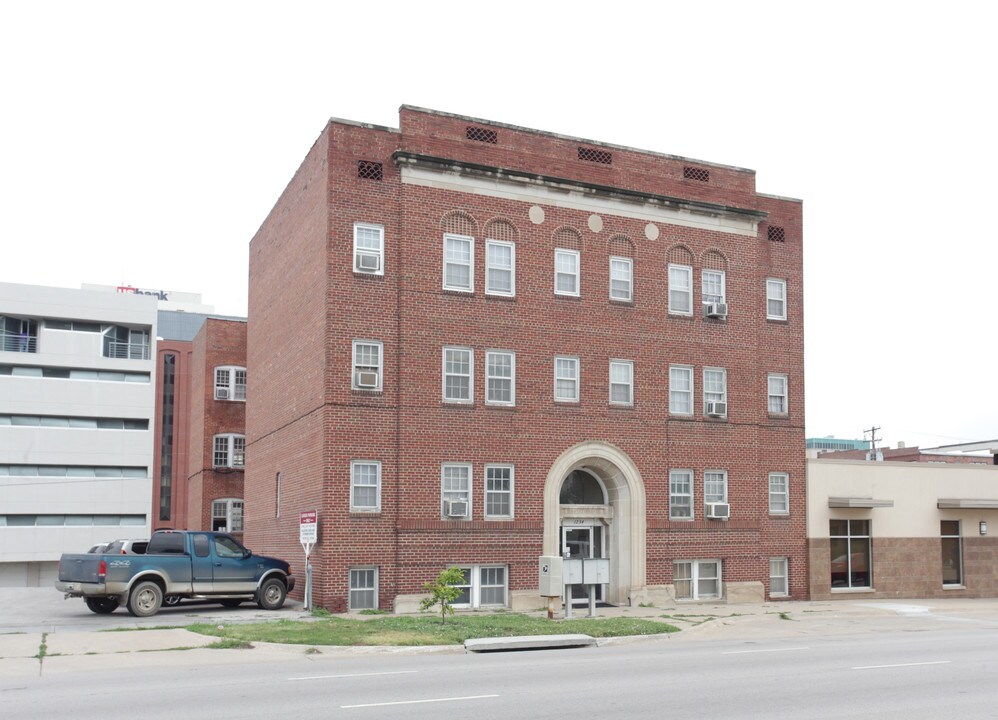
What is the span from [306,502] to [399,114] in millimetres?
10229

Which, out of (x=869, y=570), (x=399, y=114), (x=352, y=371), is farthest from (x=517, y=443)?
(x=869, y=570)

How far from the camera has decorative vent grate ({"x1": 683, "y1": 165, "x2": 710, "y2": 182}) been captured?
31.1 meters

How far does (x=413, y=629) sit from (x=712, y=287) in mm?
14982

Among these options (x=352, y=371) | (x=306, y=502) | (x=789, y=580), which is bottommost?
(x=789, y=580)

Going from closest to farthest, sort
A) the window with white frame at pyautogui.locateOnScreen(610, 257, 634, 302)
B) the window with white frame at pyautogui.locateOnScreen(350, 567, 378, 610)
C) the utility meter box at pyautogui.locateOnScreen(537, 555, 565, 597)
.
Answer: the utility meter box at pyautogui.locateOnScreen(537, 555, 565, 597), the window with white frame at pyautogui.locateOnScreen(350, 567, 378, 610), the window with white frame at pyautogui.locateOnScreen(610, 257, 634, 302)

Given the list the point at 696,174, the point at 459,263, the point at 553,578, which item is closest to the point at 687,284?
the point at 696,174

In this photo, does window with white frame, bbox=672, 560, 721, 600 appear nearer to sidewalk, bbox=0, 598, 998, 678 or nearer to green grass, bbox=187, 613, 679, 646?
sidewalk, bbox=0, 598, 998, 678

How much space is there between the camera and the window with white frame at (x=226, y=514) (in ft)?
144

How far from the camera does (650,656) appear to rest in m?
18.0

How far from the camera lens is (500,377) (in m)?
27.9

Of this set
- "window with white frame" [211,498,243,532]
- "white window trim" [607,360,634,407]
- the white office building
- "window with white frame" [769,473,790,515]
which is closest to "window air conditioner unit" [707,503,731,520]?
"window with white frame" [769,473,790,515]

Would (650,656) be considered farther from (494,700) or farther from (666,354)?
(666,354)

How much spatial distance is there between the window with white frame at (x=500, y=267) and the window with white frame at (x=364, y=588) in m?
7.85

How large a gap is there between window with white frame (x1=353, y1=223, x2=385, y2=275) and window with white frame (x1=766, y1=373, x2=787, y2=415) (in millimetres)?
12694
